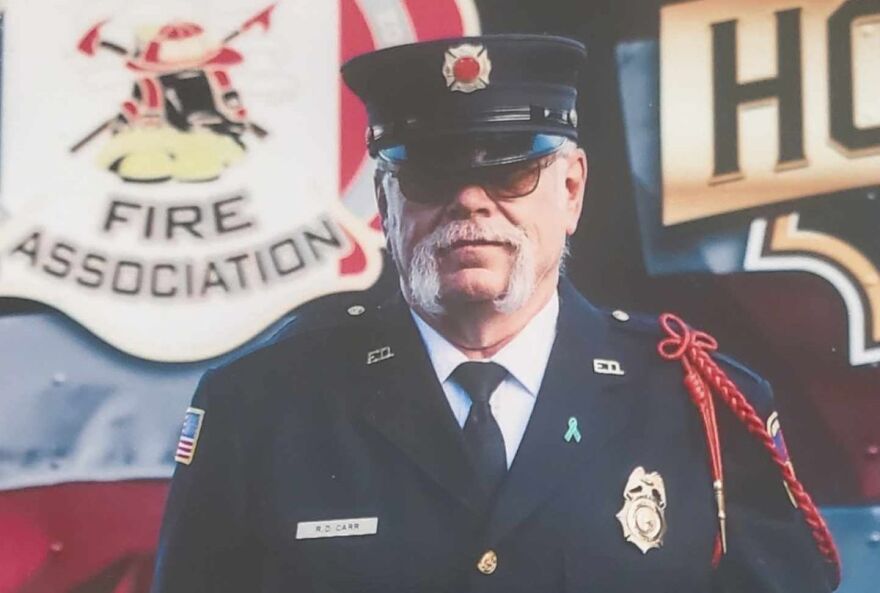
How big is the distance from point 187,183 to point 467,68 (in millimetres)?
509

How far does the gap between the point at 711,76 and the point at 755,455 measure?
62cm

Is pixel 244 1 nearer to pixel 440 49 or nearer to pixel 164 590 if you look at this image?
pixel 440 49

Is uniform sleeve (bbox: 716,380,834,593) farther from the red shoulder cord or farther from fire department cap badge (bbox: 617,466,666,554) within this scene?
fire department cap badge (bbox: 617,466,666,554)

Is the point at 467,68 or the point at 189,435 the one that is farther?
the point at 189,435

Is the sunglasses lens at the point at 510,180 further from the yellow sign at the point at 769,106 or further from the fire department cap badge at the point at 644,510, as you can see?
the fire department cap badge at the point at 644,510

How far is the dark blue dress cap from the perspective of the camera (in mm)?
1691

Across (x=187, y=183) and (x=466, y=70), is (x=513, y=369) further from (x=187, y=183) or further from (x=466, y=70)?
(x=187, y=183)

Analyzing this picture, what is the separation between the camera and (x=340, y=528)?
1.72 metres

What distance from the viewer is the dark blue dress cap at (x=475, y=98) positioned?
169cm

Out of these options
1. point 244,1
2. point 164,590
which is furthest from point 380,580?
point 244,1

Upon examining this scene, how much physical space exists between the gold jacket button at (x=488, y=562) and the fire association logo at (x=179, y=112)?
2.50 ft

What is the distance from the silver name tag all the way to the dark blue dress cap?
0.58 metres

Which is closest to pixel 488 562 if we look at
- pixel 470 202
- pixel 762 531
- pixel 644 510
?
pixel 644 510

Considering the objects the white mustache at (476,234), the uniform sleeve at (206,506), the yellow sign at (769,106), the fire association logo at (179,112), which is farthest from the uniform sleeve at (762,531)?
the fire association logo at (179,112)
